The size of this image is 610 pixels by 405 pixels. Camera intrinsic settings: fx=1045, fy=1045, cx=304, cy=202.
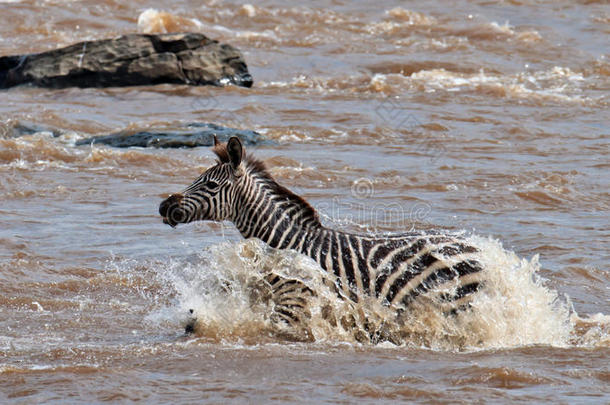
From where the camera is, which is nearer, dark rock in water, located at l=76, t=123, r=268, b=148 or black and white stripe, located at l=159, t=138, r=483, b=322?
black and white stripe, located at l=159, t=138, r=483, b=322

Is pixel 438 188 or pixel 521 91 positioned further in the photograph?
pixel 521 91

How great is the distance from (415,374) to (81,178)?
8.14 m

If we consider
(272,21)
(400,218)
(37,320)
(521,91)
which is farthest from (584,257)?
(272,21)

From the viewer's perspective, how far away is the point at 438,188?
1346cm

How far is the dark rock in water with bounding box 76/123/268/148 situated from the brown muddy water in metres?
0.33

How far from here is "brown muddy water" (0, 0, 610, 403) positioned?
6.82 meters

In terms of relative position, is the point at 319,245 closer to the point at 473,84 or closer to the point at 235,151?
the point at 235,151

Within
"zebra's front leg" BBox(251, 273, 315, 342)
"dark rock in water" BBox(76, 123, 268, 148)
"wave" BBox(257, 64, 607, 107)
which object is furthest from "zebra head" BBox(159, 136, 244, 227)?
"wave" BBox(257, 64, 607, 107)

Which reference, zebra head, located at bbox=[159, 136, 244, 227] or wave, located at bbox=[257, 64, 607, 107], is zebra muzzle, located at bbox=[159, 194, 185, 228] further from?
wave, located at bbox=[257, 64, 607, 107]

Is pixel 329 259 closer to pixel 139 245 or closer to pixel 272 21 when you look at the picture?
pixel 139 245

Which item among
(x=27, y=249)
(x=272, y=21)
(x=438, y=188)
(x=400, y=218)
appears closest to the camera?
(x=27, y=249)

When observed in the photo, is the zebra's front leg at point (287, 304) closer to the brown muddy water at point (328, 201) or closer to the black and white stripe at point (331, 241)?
the brown muddy water at point (328, 201)

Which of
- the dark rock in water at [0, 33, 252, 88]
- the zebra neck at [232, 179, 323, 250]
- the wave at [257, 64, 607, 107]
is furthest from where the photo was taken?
the wave at [257, 64, 607, 107]

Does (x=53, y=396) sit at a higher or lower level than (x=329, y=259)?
lower
